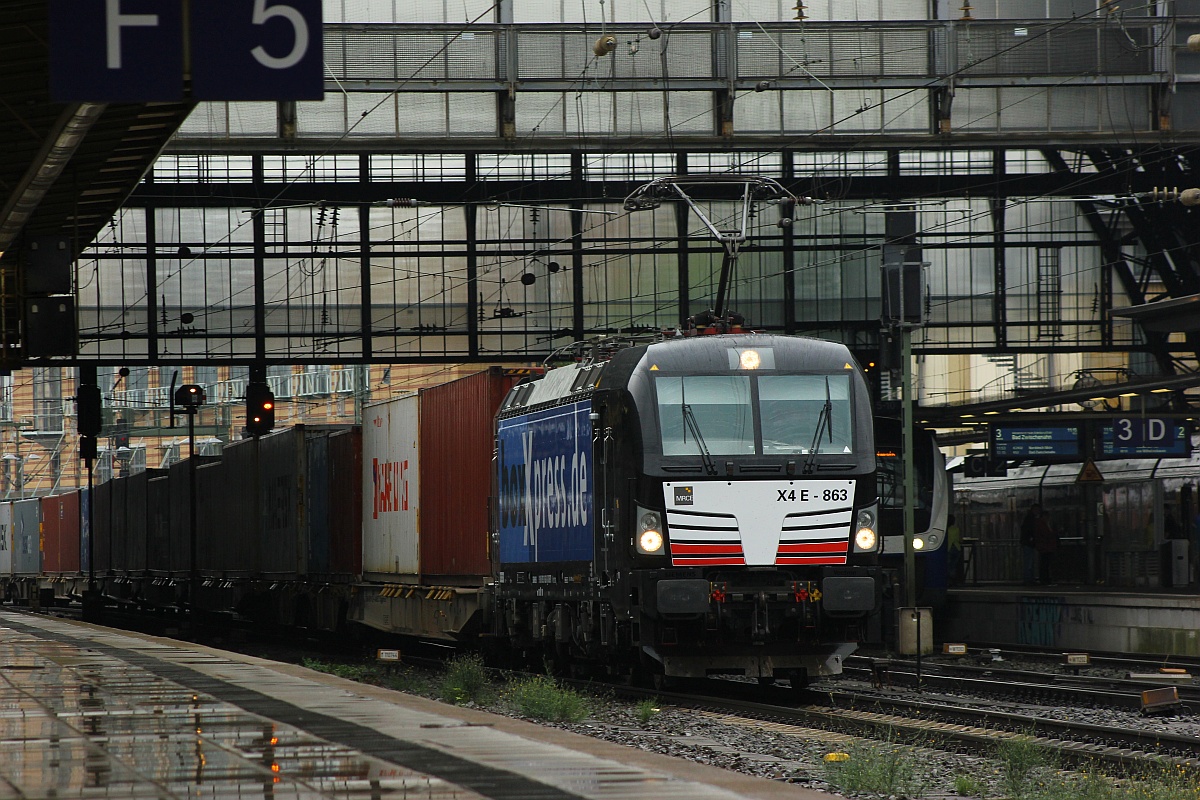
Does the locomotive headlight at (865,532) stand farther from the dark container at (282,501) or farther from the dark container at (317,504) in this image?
the dark container at (282,501)

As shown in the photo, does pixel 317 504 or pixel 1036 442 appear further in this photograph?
pixel 1036 442

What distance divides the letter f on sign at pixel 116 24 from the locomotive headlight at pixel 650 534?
7675 mm

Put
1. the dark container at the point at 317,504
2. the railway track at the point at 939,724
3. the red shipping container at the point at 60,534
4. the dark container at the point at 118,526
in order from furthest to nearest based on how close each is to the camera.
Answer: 1. the red shipping container at the point at 60,534
2. the dark container at the point at 118,526
3. the dark container at the point at 317,504
4. the railway track at the point at 939,724

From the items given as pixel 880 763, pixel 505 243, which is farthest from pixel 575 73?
pixel 880 763

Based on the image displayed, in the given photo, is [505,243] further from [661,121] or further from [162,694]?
[162,694]

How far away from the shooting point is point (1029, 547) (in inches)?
1391

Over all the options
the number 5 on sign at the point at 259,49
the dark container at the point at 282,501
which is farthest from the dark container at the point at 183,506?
the number 5 on sign at the point at 259,49

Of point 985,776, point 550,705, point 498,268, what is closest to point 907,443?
point 550,705

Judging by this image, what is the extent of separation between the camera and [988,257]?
3872cm

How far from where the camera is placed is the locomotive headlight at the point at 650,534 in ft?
52.7

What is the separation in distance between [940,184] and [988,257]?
191 cm

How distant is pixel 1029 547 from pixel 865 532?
19.8 m

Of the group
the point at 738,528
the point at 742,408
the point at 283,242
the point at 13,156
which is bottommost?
the point at 738,528

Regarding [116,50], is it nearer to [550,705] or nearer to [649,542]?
[550,705]
